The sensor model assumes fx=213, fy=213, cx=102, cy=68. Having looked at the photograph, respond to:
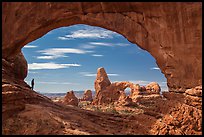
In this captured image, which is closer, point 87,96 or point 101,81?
point 101,81

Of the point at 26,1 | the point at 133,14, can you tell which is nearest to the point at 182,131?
the point at 133,14

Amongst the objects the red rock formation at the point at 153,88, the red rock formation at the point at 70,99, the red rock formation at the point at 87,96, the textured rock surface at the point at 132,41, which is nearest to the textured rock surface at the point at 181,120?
the textured rock surface at the point at 132,41

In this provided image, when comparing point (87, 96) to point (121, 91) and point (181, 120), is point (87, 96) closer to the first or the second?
point (121, 91)

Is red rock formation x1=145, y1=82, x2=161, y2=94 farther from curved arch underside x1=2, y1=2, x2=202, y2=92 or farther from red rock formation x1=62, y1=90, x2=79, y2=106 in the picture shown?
curved arch underside x1=2, y1=2, x2=202, y2=92

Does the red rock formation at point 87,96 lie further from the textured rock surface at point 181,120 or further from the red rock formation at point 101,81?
the textured rock surface at point 181,120

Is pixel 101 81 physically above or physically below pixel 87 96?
above

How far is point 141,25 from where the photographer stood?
1569 centimetres

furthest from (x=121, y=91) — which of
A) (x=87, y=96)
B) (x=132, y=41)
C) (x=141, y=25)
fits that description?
(x=141, y=25)

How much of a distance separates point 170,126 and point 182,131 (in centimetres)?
79

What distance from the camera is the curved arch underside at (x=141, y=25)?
45.5ft

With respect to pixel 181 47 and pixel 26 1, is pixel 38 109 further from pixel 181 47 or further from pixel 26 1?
pixel 181 47

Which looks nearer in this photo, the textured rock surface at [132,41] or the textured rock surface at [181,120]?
the textured rock surface at [181,120]

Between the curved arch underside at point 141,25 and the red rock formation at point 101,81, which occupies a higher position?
the curved arch underside at point 141,25

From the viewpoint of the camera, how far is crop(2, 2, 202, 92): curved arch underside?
13883mm
